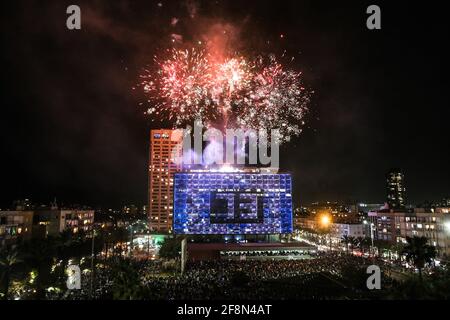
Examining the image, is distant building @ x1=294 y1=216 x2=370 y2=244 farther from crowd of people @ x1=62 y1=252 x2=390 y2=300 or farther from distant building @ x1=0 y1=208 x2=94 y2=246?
distant building @ x1=0 y1=208 x2=94 y2=246

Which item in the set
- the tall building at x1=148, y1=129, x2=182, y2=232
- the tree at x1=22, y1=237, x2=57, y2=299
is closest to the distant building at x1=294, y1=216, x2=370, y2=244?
the tall building at x1=148, y1=129, x2=182, y2=232

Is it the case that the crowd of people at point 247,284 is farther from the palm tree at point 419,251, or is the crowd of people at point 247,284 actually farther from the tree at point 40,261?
the palm tree at point 419,251

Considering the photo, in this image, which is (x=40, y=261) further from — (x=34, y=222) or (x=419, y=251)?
(x=34, y=222)

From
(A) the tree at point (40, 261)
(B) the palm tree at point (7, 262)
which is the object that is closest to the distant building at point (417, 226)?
(A) the tree at point (40, 261)

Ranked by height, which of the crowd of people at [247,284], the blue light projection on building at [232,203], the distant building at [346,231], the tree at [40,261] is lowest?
the distant building at [346,231]

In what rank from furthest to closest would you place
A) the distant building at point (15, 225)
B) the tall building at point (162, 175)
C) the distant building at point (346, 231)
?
the tall building at point (162, 175), the distant building at point (346, 231), the distant building at point (15, 225)
